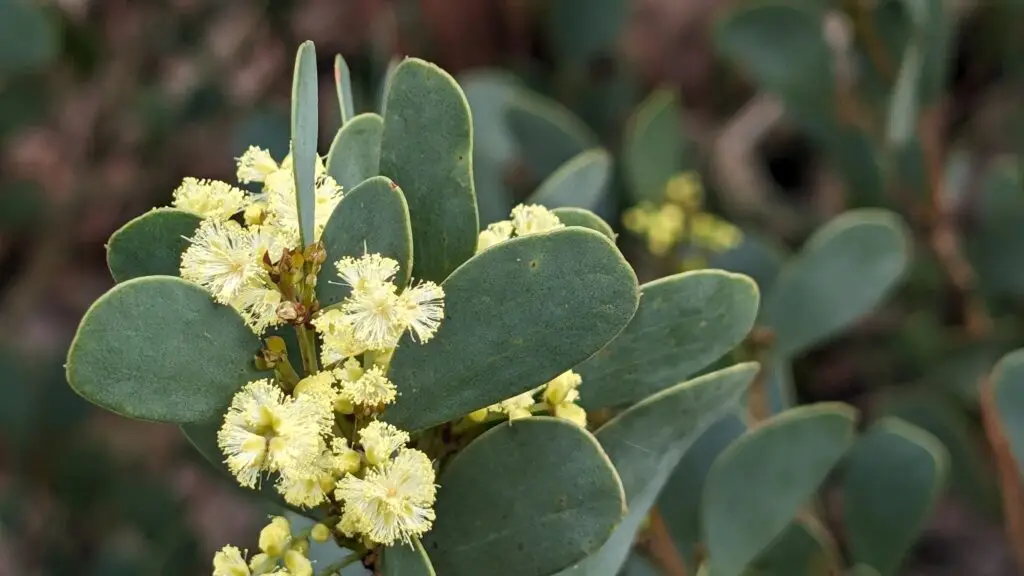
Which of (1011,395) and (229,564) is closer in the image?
(229,564)

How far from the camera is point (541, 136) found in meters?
1.44

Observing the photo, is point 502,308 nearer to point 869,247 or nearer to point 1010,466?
point 869,247

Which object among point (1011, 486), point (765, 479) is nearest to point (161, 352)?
point (765, 479)

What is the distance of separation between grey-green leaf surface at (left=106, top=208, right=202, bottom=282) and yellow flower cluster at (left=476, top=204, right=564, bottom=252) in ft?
0.66

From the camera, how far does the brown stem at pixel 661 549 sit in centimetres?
102

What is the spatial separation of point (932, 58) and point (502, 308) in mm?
1143

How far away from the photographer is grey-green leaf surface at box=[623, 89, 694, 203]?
4.72 ft

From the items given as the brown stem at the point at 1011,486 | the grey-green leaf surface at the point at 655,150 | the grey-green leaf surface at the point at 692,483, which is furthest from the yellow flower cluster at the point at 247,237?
the brown stem at the point at 1011,486

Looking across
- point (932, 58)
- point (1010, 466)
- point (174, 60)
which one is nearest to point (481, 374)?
point (1010, 466)

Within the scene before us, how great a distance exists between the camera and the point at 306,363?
60cm

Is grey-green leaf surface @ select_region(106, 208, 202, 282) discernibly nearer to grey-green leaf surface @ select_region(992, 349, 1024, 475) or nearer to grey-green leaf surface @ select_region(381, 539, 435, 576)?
grey-green leaf surface @ select_region(381, 539, 435, 576)

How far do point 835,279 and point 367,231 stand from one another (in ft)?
2.52

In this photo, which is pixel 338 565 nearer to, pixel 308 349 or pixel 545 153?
pixel 308 349

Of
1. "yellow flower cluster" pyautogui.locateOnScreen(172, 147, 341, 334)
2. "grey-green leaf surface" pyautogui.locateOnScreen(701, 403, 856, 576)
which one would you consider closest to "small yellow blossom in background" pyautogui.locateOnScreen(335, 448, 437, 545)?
"yellow flower cluster" pyautogui.locateOnScreen(172, 147, 341, 334)
